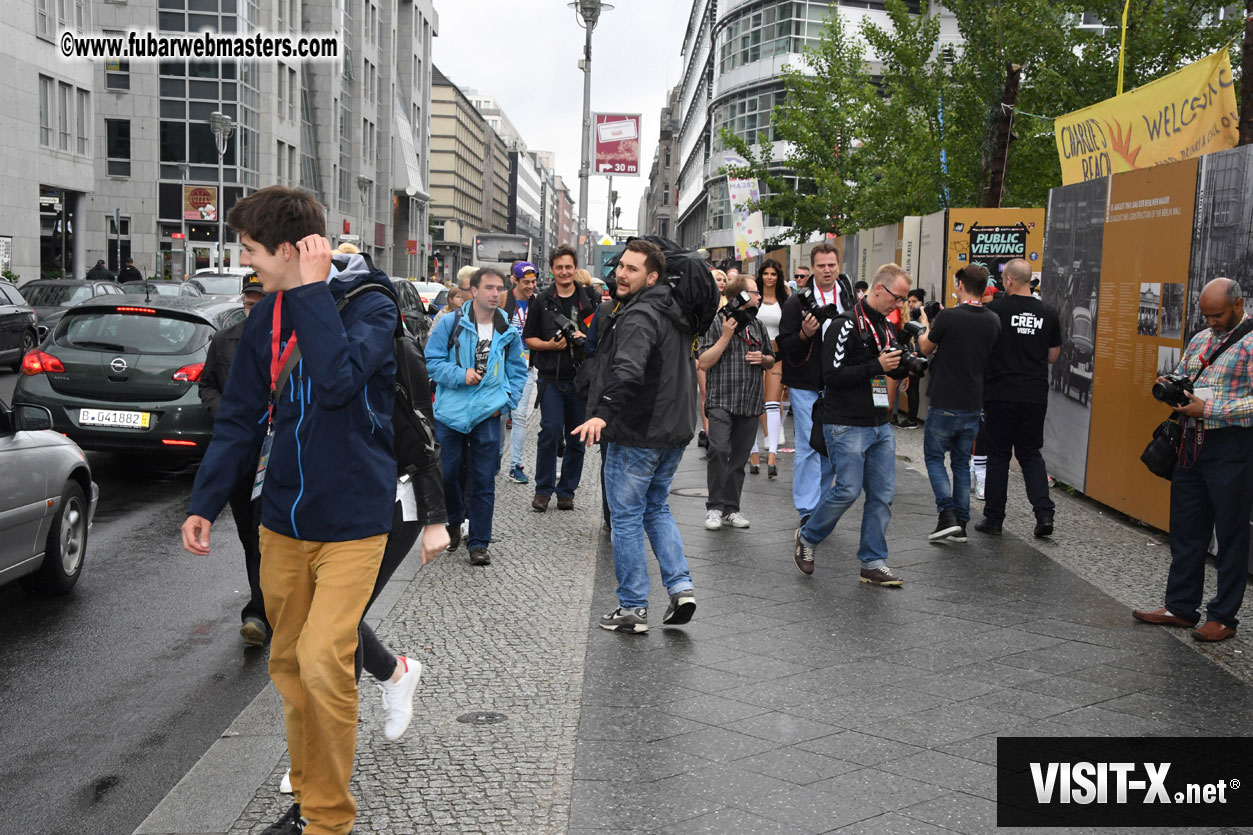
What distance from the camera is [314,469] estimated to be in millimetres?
3479

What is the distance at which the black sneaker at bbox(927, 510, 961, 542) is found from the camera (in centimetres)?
864

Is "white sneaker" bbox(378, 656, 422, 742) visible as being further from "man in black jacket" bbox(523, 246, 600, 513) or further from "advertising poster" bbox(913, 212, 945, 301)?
"advertising poster" bbox(913, 212, 945, 301)

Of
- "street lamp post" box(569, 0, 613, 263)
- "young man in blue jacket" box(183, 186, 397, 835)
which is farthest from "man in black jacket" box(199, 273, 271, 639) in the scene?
"street lamp post" box(569, 0, 613, 263)

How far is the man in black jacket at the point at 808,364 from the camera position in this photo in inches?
340

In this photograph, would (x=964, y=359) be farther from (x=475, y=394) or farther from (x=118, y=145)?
(x=118, y=145)

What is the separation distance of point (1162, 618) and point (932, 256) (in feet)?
38.2

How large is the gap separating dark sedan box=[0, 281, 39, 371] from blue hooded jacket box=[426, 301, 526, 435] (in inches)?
601

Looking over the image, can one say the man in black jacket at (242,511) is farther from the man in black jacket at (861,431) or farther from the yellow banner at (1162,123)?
the yellow banner at (1162,123)

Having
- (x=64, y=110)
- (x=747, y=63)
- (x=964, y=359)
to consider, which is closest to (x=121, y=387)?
(x=964, y=359)

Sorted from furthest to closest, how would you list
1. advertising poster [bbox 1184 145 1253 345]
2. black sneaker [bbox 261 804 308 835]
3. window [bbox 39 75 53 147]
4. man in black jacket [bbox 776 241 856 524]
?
window [bbox 39 75 53 147]
man in black jacket [bbox 776 241 856 524]
advertising poster [bbox 1184 145 1253 345]
black sneaker [bbox 261 804 308 835]

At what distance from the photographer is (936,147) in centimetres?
2358

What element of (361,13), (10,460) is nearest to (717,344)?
(10,460)

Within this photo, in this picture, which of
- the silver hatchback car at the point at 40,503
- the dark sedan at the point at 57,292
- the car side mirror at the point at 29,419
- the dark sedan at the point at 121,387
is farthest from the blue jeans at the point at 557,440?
the dark sedan at the point at 57,292

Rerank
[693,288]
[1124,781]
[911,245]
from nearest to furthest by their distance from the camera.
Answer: [1124,781] < [693,288] < [911,245]
